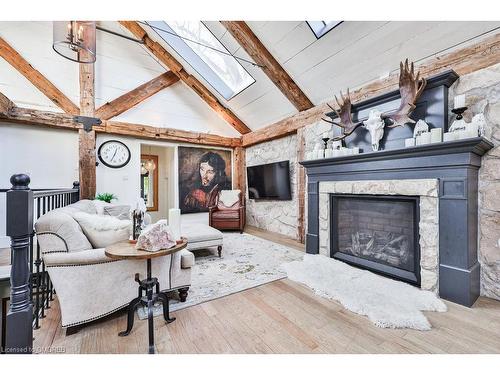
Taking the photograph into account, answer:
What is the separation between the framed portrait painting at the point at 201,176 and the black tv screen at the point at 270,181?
2.59 feet

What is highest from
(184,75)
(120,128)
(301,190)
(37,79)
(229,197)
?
(184,75)

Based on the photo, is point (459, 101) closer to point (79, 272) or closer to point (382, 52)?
point (382, 52)

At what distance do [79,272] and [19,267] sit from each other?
36 cm

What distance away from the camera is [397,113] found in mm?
2396

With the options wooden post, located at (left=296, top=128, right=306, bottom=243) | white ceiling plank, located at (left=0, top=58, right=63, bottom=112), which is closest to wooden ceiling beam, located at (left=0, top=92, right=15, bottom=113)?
white ceiling plank, located at (left=0, top=58, right=63, bottom=112)

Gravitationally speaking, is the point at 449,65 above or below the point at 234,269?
above

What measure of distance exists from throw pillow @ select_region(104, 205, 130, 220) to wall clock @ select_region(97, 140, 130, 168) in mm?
1205

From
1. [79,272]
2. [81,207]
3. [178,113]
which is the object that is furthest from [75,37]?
[178,113]

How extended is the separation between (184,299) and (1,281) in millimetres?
2078

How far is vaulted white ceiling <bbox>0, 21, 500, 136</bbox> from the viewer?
2439 millimetres

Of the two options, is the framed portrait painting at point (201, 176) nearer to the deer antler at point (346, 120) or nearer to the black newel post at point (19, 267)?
the deer antler at point (346, 120)

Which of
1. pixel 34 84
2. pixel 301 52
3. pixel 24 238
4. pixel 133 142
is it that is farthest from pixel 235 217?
pixel 34 84

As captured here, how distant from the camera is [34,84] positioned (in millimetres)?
3879
